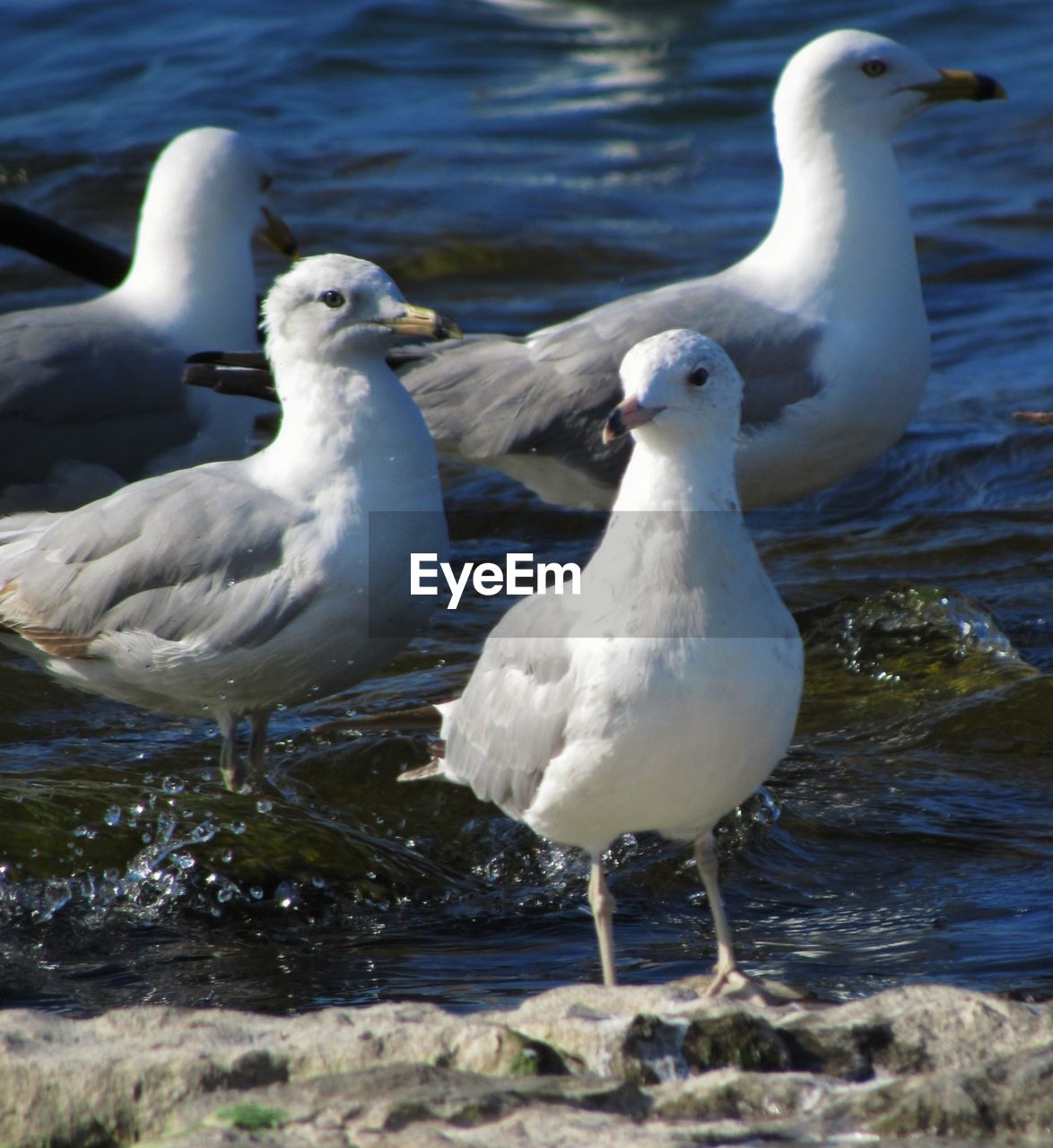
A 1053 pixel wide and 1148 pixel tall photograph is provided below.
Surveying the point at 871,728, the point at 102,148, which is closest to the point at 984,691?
the point at 871,728

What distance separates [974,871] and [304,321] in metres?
2.24

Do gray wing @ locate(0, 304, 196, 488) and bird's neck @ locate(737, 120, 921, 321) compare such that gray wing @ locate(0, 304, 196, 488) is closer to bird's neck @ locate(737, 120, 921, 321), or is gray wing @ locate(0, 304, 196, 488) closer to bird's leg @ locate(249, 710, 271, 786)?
bird's leg @ locate(249, 710, 271, 786)

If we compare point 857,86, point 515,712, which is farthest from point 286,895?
point 857,86

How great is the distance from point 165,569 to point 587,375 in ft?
7.10

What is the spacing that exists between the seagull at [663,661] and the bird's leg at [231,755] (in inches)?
54.3

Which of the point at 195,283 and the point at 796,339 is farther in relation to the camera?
the point at 195,283

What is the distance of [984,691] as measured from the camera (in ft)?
18.9

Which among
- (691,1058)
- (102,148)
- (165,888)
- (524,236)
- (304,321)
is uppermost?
(102,148)

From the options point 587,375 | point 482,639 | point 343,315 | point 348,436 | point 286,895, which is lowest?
point 286,895

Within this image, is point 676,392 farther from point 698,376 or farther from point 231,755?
point 231,755

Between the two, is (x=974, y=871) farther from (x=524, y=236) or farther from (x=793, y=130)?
(x=524, y=236)

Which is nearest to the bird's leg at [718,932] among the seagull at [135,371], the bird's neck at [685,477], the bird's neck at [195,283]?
the bird's neck at [685,477]

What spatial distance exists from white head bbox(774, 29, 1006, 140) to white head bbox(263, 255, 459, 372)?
2.61 m

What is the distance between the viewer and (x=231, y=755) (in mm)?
5184
